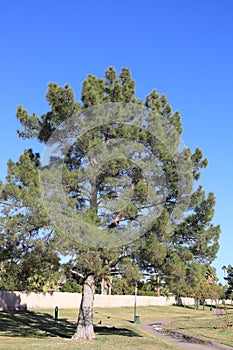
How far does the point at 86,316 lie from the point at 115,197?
5519 mm

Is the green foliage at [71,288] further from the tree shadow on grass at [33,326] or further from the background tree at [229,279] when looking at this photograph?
the background tree at [229,279]

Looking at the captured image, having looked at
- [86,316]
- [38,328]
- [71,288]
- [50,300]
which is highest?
[71,288]

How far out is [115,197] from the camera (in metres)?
20.2

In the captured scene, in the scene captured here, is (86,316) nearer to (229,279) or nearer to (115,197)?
(115,197)

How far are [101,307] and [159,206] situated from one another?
118 feet

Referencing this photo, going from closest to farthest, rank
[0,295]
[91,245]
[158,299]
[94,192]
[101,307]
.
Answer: [91,245] → [94,192] → [0,295] → [101,307] → [158,299]

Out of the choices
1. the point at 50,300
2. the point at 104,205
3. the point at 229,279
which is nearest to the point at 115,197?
the point at 104,205

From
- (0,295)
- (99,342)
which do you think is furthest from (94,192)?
(0,295)

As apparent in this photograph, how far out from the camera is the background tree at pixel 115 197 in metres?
18.7

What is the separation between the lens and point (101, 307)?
52812mm

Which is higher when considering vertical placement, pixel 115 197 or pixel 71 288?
pixel 115 197

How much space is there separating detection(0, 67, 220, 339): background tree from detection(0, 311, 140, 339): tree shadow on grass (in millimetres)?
4140

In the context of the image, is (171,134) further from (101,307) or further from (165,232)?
(101,307)

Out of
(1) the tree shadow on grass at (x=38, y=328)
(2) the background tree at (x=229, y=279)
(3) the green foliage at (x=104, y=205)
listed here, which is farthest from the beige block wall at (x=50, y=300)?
(2) the background tree at (x=229, y=279)
